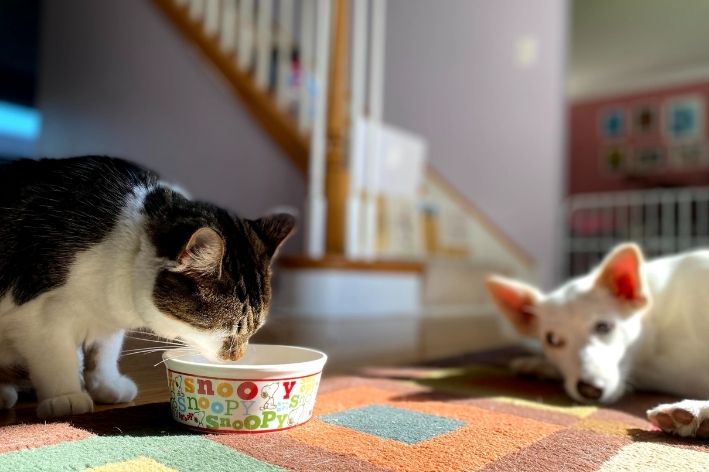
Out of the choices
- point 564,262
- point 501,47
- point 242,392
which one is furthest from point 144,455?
point 564,262

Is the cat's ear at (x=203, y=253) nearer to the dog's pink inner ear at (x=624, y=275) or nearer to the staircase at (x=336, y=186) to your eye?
the dog's pink inner ear at (x=624, y=275)

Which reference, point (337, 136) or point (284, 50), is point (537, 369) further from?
point (284, 50)

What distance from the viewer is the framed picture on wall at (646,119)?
7340 millimetres

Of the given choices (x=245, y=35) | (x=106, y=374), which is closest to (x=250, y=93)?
(x=245, y=35)

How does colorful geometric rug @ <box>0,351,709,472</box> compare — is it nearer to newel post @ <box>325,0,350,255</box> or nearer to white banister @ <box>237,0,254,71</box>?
newel post @ <box>325,0,350,255</box>

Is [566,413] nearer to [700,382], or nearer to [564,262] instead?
[700,382]

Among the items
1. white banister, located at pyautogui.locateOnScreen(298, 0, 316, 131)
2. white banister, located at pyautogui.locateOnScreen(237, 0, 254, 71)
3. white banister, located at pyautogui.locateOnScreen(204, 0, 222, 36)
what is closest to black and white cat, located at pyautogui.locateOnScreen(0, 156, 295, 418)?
white banister, located at pyautogui.locateOnScreen(298, 0, 316, 131)

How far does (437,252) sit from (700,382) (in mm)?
2667

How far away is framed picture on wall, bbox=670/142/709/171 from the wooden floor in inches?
295

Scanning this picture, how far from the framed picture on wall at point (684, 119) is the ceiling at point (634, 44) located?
0.34 meters

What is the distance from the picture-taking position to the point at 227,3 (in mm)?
3404

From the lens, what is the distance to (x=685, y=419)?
0.88m

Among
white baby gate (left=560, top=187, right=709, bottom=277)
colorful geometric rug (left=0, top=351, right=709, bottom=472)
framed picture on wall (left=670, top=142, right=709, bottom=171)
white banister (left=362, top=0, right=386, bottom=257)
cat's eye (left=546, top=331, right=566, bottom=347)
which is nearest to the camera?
colorful geometric rug (left=0, top=351, right=709, bottom=472)

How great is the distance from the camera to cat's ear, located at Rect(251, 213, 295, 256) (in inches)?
37.4
